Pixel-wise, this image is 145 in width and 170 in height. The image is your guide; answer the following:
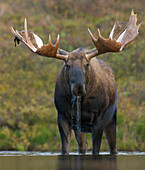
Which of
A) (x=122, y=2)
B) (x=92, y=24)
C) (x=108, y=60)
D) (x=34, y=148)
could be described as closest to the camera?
(x=34, y=148)

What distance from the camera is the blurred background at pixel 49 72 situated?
1435 centimetres

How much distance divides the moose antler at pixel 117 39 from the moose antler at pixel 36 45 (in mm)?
586

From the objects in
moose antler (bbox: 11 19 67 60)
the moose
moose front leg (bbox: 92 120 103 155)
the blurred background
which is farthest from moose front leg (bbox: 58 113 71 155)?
the blurred background

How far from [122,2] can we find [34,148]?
15179 mm

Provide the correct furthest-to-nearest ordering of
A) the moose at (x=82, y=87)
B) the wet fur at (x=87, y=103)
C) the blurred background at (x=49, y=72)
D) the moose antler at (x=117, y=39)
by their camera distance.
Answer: the blurred background at (x=49, y=72), the wet fur at (x=87, y=103), the moose antler at (x=117, y=39), the moose at (x=82, y=87)

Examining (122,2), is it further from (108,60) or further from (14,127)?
(14,127)

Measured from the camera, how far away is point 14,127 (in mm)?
15242

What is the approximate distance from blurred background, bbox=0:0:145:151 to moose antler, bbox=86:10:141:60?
444 cm

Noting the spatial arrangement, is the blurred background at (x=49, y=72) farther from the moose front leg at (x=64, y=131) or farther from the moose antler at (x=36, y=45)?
the moose antler at (x=36, y=45)

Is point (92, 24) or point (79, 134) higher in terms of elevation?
point (92, 24)

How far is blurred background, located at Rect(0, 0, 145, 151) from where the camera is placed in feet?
47.1

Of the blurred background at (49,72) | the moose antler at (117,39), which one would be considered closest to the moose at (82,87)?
the moose antler at (117,39)

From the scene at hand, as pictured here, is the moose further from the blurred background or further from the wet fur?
the blurred background

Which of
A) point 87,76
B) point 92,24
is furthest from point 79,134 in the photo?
point 92,24
